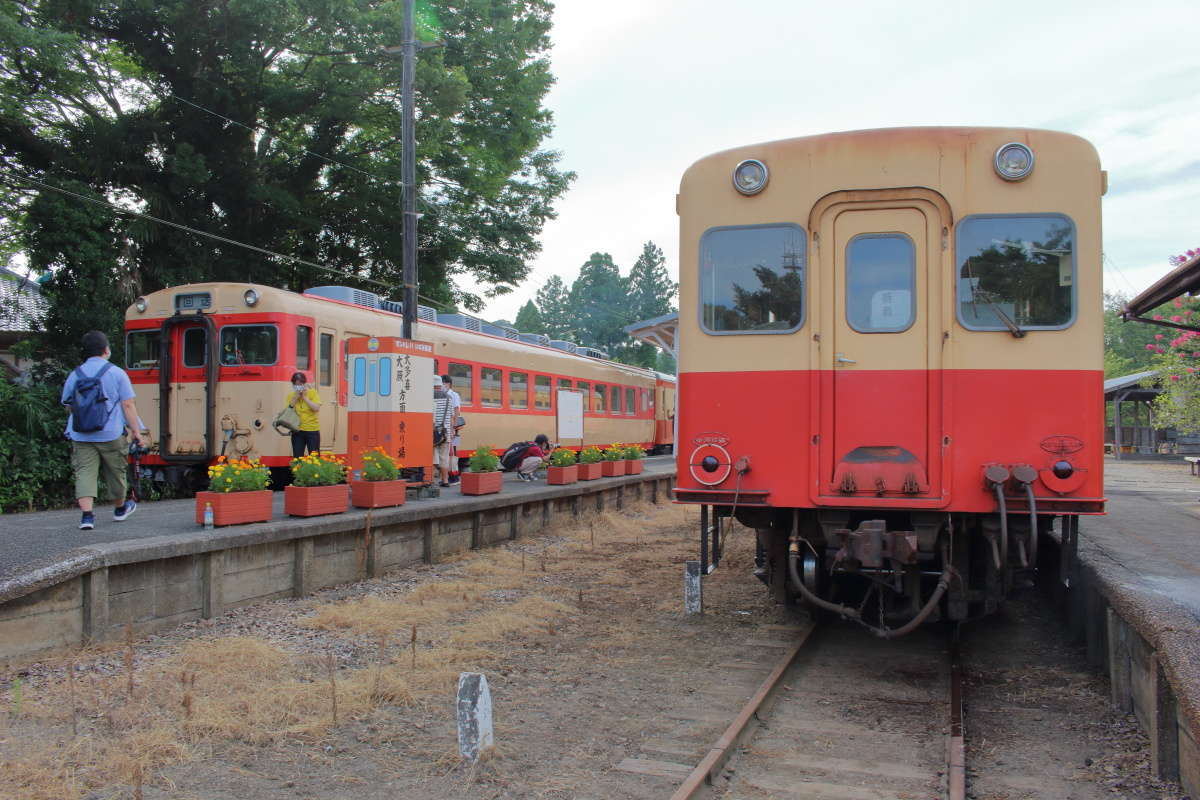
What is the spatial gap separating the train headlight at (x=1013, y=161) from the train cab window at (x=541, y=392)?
14.0 metres

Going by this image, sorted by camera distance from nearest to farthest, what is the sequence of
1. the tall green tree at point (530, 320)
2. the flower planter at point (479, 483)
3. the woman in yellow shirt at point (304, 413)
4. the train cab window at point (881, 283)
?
the train cab window at point (881, 283) < the woman in yellow shirt at point (304, 413) < the flower planter at point (479, 483) < the tall green tree at point (530, 320)

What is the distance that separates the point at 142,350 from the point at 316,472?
581 centimetres

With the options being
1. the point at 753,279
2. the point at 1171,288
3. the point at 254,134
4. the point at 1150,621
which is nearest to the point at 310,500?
the point at 753,279

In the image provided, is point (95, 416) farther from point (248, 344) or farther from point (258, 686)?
point (248, 344)

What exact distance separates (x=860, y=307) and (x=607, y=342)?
74795mm

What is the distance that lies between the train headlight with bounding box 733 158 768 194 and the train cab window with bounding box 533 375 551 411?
13205 mm

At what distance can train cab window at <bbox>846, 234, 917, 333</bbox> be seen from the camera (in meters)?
5.84

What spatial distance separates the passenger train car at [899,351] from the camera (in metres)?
5.55

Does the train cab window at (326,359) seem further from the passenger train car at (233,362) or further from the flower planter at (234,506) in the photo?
the flower planter at (234,506)

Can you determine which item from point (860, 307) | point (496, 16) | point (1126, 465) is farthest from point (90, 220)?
point (1126, 465)

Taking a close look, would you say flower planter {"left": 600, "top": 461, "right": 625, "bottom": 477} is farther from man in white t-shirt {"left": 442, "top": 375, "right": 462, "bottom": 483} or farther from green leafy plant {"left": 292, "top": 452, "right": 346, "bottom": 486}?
green leafy plant {"left": 292, "top": 452, "right": 346, "bottom": 486}

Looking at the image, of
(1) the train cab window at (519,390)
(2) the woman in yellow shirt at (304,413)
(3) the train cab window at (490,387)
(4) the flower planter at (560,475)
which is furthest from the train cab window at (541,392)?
(2) the woman in yellow shirt at (304,413)

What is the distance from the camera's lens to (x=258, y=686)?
521 centimetres

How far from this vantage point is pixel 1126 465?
27.2 meters
